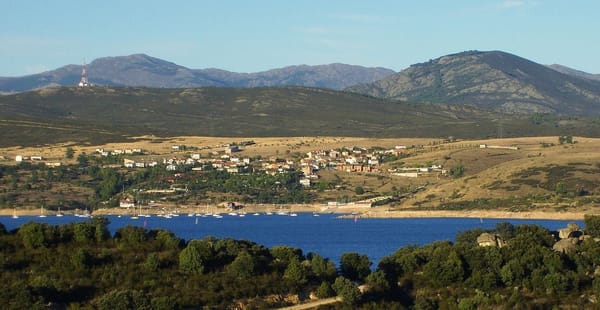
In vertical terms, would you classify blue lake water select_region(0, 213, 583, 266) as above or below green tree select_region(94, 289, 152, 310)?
below

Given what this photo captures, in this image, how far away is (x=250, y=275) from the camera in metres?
46.8

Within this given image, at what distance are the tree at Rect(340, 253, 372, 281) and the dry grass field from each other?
78530mm

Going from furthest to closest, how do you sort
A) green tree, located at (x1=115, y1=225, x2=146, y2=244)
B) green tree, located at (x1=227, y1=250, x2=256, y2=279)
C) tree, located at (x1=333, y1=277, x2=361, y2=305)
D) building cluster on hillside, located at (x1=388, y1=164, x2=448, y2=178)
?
building cluster on hillside, located at (x1=388, y1=164, x2=448, y2=178), green tree, located at (x1=115, y1=225, x2=146, y2=244), green tree, located at (x1=227, y1=250, x2=256, y2=279), tree, located at (x1=333, y1=277, x2=361, y2=305)

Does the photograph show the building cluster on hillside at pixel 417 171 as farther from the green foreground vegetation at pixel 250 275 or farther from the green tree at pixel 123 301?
the green tree at pixel 123 301

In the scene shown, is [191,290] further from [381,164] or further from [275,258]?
[381,164]

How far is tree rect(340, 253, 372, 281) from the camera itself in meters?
51.9

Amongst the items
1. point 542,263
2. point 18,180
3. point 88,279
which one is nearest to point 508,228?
point 542,263

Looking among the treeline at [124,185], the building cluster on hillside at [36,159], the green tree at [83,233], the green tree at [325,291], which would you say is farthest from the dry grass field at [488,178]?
the green tree at [325,291]

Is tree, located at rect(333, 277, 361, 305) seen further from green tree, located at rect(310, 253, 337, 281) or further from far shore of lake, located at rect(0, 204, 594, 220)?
far shore of lake, located at rect(0, 204, 594, 220)

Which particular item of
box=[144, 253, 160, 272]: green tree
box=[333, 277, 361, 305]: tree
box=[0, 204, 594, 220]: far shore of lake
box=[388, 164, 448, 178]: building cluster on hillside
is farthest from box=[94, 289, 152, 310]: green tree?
box=[388, 164, 448, 178]: building cluster on hillside

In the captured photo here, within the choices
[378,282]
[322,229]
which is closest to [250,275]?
[378,282]

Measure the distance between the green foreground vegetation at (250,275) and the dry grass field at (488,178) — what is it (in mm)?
78776

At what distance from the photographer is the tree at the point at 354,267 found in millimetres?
51875

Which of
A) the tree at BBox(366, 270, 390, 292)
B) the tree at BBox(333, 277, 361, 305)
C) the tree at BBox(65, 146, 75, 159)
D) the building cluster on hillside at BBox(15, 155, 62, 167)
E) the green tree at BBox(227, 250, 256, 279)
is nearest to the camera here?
the tree at BBox(333, 277, 361, 305)
